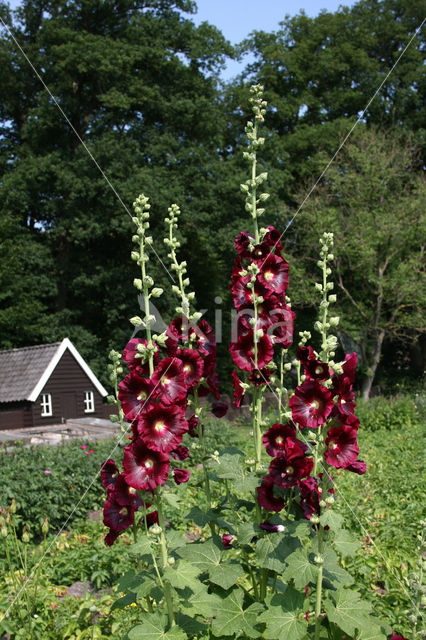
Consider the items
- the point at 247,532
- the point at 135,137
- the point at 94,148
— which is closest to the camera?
the point at 247,532

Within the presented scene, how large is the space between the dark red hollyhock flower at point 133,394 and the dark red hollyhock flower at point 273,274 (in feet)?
2.41

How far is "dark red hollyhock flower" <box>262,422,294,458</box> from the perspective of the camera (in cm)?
254

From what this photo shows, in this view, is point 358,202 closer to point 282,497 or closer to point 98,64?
point 98,64

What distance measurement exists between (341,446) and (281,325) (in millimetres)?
618

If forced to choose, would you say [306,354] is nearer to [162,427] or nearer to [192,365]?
[192,365]

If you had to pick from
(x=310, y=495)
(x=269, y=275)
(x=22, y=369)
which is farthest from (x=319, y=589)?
(x=22, y=369)

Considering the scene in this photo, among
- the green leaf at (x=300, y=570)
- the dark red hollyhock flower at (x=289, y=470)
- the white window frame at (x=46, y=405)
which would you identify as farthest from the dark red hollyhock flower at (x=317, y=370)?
the white window frame at (x=46, y=405)

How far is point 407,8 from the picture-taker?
86.5 ft

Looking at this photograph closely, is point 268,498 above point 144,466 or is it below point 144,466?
below

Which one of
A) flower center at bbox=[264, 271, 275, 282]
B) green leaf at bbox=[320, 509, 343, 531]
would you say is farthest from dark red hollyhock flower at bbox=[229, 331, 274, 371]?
green leaf at bbox=[320, 509, 343, 531]

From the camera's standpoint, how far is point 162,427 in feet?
7.55

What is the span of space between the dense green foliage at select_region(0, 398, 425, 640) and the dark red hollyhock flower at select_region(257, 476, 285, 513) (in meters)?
0.34

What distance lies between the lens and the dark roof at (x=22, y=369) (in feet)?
52.9

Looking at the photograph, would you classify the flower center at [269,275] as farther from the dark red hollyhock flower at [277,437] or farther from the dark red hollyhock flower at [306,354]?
the dark red hollyhock flower at [277,437]
